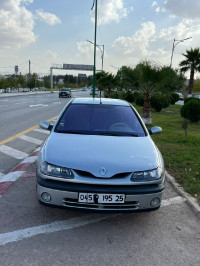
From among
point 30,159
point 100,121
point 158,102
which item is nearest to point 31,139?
point 30,159

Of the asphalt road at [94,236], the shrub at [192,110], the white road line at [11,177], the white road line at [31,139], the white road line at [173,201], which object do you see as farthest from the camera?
the shrub at [192,110]

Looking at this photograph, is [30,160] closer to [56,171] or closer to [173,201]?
A: [56,171]

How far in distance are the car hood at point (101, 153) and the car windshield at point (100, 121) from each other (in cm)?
25

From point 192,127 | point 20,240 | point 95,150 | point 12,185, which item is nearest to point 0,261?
point 20,240

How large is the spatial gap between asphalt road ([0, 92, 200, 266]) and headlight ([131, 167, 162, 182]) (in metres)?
0.67

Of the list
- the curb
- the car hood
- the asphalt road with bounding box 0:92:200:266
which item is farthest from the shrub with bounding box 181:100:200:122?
the car hood

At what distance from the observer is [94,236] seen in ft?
9.60

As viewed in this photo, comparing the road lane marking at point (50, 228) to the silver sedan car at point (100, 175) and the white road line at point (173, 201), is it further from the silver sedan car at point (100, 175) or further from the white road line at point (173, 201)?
the white road line at point (173, 201)

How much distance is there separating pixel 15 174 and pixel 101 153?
2335 millimetres

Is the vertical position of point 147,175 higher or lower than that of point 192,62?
lower

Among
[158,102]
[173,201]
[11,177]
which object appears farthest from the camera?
[158,102]

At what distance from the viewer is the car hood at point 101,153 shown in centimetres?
288

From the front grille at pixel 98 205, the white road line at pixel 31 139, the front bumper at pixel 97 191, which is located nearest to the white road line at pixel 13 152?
the white road line at pixel 31 139

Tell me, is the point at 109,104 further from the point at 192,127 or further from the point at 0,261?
the point at 192,127
